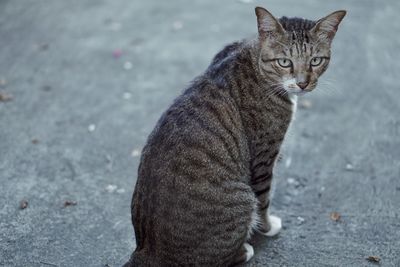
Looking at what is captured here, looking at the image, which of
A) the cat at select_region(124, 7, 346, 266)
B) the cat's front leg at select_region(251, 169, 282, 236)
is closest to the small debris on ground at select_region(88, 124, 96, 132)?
the cat at select_region(124, 7, 346, 266)

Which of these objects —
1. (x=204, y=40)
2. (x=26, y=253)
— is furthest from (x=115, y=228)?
(x=204, y=40)

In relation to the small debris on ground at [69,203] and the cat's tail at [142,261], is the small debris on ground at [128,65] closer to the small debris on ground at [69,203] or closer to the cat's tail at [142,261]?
the small debris on ground at [69,203]

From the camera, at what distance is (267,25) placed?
2.98 metres

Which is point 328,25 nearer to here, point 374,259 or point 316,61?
point 316,61

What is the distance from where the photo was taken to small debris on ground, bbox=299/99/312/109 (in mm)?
4733

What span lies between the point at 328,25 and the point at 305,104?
70.9 inches

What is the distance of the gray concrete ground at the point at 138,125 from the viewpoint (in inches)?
136

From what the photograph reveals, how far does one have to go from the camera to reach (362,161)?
162 inches

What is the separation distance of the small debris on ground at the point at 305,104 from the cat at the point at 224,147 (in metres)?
1.60

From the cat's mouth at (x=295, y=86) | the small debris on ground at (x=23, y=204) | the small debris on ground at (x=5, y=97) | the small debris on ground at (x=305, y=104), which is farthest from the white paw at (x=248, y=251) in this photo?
the small debris on ground at (x=5, y=97)

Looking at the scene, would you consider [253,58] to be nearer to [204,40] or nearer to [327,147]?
[327,147]

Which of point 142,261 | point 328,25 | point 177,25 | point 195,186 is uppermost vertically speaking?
point 328,25

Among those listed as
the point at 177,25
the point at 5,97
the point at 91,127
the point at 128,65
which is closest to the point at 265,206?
the point at 91,127

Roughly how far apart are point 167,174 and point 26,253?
1192 millimetres
